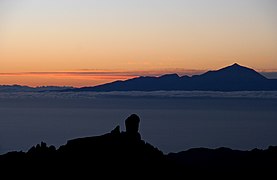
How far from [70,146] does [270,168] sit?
20876 mm

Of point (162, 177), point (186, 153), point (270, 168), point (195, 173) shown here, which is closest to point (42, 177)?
point (162, 177)

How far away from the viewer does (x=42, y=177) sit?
3625 cm

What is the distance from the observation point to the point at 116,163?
3766 centimetres

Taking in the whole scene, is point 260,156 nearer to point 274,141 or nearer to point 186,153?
point 186,153

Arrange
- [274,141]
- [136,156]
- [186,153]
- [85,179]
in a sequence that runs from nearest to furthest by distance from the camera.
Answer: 1. [85,179]
2. [136,156]
3. [186,153]
4. [274,141]

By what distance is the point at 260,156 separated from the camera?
202 feet

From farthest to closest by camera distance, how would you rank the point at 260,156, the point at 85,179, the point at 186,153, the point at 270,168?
the point at 186,153, the point at 260,156, the point at 270,168, the point at 85,179

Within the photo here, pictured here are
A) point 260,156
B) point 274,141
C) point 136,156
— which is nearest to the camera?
point 136,156

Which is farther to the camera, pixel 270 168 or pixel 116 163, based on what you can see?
pixel 270 168

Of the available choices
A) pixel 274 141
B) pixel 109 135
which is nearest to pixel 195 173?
pixel 109 135

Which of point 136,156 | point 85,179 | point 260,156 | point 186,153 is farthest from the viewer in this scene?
point 186,153

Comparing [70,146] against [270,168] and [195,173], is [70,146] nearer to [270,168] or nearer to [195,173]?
[195,173]

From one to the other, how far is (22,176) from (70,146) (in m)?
3.43

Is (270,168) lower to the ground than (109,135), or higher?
lower
